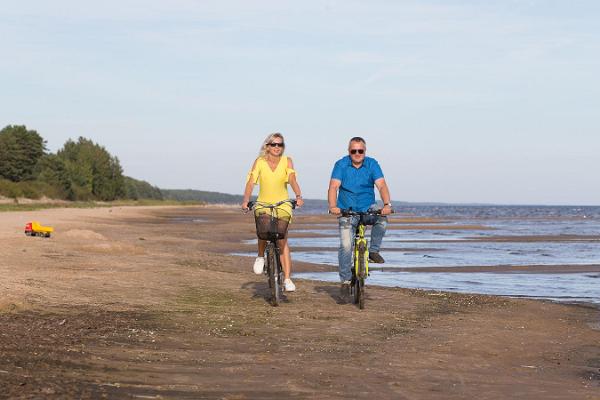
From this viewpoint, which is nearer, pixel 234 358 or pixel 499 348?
pixel 234 358

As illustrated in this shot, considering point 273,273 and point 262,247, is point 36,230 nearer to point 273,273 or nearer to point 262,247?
point 262,247

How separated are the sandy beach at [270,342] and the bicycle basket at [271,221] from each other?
0.94m

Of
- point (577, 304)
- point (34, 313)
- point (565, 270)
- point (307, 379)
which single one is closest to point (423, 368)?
point (307, 379)

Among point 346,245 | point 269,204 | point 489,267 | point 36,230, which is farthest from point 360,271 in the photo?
point 36,230

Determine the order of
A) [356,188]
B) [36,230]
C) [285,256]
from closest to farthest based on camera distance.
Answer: [356,188] → [285,256] → [36,230]

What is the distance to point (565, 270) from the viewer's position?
20.0m

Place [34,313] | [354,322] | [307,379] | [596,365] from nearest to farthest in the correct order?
1. [307,379]
2. [596,365]
3. [34,313]
4. [354,322]

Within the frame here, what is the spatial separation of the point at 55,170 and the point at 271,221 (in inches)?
4067

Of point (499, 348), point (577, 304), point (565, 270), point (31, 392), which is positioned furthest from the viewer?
point (565, 270)

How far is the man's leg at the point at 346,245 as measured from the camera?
435 inches

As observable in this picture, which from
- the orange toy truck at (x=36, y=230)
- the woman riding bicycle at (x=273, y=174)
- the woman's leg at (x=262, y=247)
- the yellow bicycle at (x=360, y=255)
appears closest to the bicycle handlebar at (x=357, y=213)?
the yellow bicycle at (x=360, y=255)

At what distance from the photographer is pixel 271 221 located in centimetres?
1071

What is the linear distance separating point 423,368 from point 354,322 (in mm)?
2693

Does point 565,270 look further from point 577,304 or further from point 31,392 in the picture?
point 31,392
